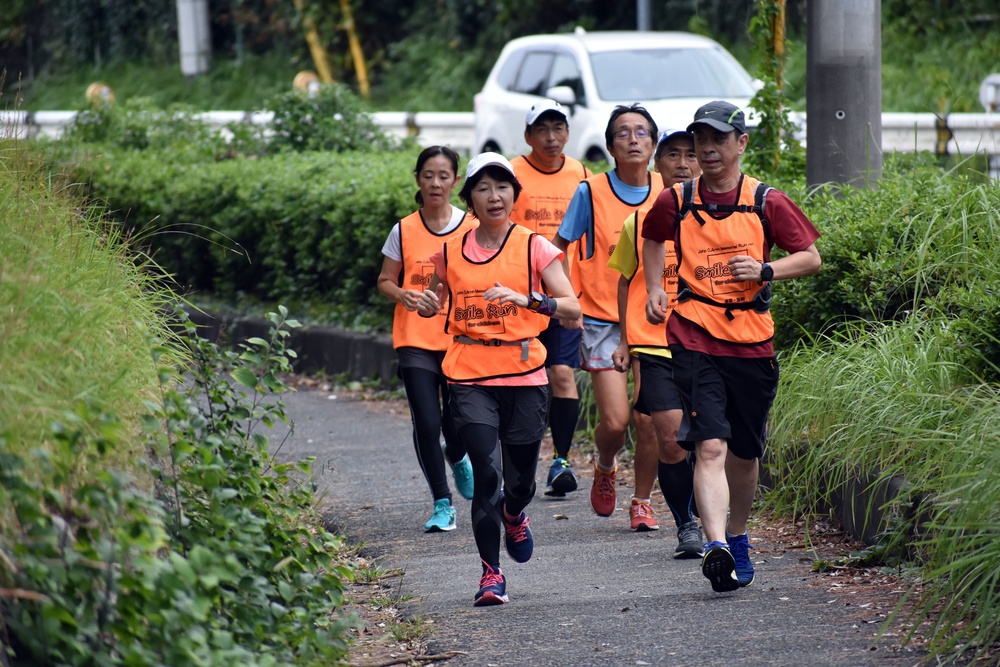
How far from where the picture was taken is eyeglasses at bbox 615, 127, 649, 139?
7.11 metres

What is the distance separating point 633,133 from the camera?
23.3ft

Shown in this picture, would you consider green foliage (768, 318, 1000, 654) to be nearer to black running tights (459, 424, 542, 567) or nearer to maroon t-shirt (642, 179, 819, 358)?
maroon t-shirt (642, 179, 819, 358)

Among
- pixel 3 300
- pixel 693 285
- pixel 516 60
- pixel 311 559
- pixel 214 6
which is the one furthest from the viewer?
pixel 214 6

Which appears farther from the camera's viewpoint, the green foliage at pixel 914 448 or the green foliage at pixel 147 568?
the green foliage at pixel 914 448

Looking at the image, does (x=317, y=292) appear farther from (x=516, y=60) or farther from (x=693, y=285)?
(x=693, y=285)

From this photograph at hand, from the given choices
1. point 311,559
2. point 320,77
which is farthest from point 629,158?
point 320,77

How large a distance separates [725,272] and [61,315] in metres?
2.46

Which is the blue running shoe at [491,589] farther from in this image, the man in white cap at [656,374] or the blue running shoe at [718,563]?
the man in white cap at [656,374]

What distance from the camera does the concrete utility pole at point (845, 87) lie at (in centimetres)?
843

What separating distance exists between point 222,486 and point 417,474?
12.8 ft

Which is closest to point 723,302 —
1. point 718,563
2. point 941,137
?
point 718,563

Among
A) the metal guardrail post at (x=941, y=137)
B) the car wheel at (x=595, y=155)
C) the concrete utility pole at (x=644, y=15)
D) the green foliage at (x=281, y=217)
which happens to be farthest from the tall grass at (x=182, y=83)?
the metal guardrail post at (x=941, y=137)

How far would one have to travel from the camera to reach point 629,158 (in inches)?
281

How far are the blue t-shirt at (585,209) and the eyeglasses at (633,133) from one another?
0.27 meters
